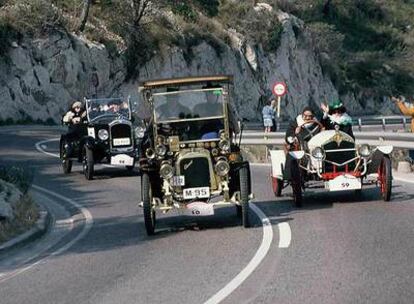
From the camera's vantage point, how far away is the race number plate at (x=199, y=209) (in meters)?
12.8

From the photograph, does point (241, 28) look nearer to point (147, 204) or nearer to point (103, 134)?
point (103, 134)

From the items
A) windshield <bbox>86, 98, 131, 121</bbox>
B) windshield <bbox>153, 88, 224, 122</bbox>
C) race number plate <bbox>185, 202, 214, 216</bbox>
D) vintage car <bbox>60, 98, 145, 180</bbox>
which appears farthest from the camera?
windshield <bbox>86, 98, 131, 121</bbox>

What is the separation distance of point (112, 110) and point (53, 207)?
274 inches

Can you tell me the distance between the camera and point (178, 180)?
13180 mm

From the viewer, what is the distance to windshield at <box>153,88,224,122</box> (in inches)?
554

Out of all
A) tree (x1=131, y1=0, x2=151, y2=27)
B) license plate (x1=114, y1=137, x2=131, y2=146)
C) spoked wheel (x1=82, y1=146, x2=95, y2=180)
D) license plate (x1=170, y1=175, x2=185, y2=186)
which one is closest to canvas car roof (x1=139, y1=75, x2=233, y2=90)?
license plate (x1=170, y1=175, x2=185, y2=186)

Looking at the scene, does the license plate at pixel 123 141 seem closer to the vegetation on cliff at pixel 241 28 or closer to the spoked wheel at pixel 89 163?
the spoked wheel at pixel 89 163

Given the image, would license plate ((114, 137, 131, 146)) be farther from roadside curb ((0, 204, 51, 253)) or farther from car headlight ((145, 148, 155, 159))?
car headlight ((145, 148, 155, 159))

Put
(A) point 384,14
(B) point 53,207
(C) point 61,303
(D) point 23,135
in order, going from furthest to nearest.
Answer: (A) point 384,14 → (D) point 23,135 → (B) point 53,207 → (C) point 61,303

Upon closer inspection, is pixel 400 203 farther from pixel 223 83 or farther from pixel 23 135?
pixel 23 135

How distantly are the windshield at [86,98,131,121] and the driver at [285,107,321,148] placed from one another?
8.42 m

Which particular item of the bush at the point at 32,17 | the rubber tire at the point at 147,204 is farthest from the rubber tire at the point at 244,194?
the bush at the point at 32,17

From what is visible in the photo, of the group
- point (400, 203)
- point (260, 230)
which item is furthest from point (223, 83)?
point (400, 203)

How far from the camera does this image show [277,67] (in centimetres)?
6650
